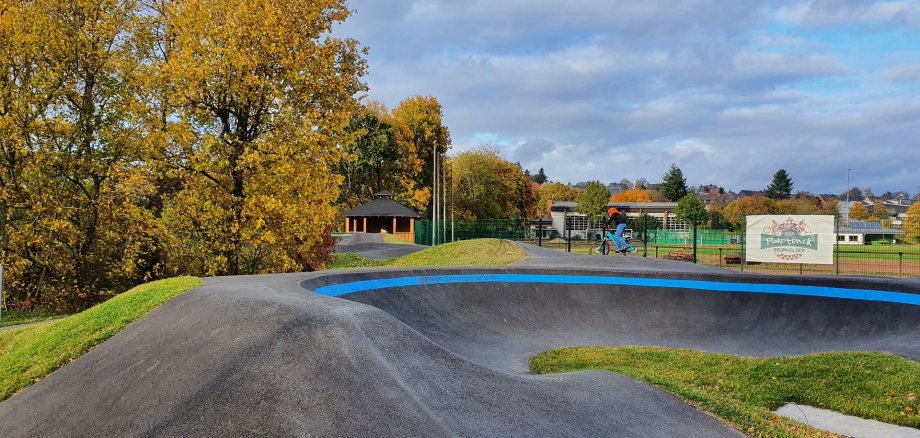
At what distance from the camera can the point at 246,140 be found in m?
16.9

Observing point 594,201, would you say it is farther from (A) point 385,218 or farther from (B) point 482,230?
(B) point 482,230

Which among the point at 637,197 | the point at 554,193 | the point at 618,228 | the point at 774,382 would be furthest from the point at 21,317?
the point at 637,197

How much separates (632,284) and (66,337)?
34.1 feet

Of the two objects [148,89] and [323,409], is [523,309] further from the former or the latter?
[148,89]

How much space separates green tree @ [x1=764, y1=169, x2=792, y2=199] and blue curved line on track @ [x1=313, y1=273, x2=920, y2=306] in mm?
132072

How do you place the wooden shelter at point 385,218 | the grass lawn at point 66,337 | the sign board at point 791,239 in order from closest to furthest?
the grass lawn at point 66,337 → the sign board at point 791,239 → the wooden shelter at point 385,218

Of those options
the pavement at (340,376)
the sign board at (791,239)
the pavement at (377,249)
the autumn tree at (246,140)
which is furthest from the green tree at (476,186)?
the pavement at (340,376)

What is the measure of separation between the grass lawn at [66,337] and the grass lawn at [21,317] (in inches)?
124

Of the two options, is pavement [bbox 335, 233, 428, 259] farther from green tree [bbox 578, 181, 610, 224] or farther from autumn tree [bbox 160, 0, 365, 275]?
green tree [bbox 578, 181, 610, 224]

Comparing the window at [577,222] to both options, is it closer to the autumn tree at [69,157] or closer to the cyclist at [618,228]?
the cyclist at [618,228]

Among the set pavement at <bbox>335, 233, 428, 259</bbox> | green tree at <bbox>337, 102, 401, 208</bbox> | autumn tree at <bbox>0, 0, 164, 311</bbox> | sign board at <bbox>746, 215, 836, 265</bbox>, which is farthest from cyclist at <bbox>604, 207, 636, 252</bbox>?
green tree at <bbox>337, 102, 401, 208</bbox>

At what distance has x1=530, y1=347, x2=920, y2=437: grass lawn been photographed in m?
5.96

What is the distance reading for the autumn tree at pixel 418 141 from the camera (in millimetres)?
62844

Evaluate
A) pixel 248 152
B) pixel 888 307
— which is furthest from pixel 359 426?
pixel 248 152
